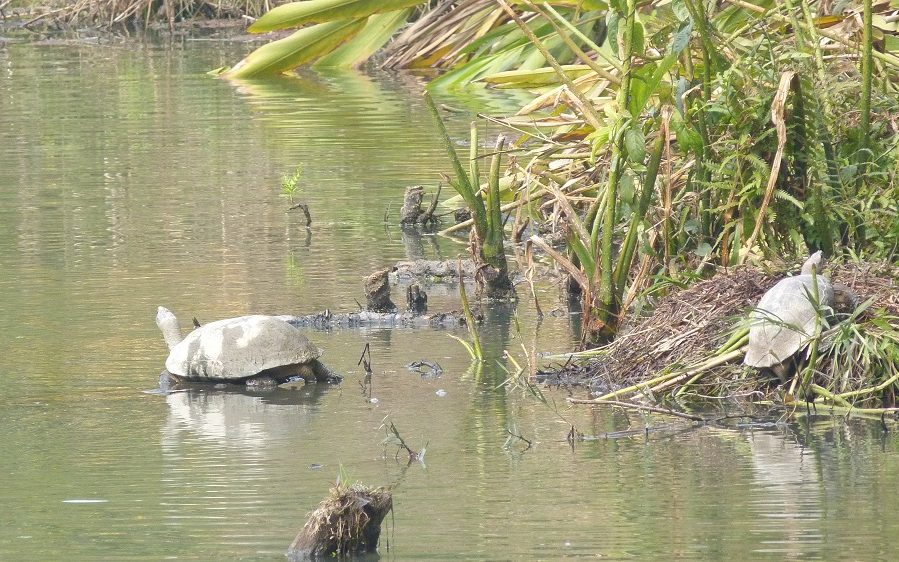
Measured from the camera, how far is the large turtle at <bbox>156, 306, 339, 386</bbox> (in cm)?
676

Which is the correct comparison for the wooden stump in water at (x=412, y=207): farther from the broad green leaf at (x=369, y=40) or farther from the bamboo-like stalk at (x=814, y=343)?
the broad green leaf at (x=369, y=40)

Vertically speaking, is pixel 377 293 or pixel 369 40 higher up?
pixel 369 40

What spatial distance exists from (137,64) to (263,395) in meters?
18.2

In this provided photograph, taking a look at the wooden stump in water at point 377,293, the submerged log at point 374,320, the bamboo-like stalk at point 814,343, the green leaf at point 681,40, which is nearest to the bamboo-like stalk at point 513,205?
the submerged log at point 374,320

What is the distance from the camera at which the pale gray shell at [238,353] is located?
675cm

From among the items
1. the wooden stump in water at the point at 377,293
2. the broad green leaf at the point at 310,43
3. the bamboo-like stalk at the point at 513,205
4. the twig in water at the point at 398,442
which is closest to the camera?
the twig in water at the point at 398,442

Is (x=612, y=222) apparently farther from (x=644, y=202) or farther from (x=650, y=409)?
(x=650, y=409)

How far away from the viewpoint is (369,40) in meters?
21.3

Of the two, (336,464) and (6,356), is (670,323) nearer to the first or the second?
(336,464)

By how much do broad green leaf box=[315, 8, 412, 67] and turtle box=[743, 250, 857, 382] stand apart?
12589mm

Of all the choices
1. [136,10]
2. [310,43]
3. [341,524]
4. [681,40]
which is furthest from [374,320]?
[136,10]

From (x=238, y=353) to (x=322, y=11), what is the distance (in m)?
6.76

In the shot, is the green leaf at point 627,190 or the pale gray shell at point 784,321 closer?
the pale gray shell at point 784,321

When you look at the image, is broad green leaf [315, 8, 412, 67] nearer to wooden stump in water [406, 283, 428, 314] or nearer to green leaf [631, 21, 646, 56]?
wooden stump in water [406, 283, 428, 314]
